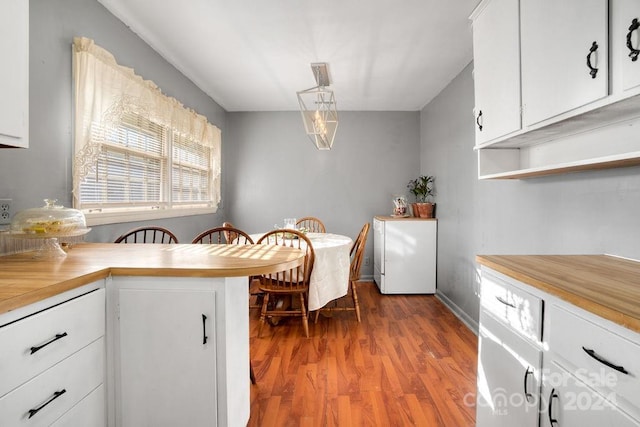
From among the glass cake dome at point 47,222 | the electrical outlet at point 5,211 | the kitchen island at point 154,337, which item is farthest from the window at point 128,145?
the kitchen island at point 154,337

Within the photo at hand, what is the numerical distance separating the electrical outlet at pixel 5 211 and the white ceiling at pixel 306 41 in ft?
4.93

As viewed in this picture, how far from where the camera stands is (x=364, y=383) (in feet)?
6.50

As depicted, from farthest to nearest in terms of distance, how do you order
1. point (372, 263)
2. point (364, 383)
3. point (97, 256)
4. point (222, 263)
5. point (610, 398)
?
1. point (372, 263)
2. point (364, 383)
3. point (97, 256)
4. point (222, 263)
5. point (610, 398)

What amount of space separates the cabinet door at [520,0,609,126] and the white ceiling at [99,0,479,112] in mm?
877

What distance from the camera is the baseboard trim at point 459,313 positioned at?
2803mm

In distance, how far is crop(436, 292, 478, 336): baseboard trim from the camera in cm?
280

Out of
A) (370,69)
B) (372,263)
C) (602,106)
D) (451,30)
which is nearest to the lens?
(602,106)

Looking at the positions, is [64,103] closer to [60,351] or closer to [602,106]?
[60,351]

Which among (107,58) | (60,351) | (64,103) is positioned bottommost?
(60,351)

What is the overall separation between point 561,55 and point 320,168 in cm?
345

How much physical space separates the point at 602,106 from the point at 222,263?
1525 millimetres

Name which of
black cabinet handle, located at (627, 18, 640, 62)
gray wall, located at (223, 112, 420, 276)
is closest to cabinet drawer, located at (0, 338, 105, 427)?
black cabinet handle, located at (627, 18, 640, 62)

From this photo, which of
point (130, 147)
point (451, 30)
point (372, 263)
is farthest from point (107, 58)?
point (372, 263)

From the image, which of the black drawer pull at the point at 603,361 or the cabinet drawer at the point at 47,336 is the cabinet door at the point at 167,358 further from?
the black drawer pull at the point at 603,361
